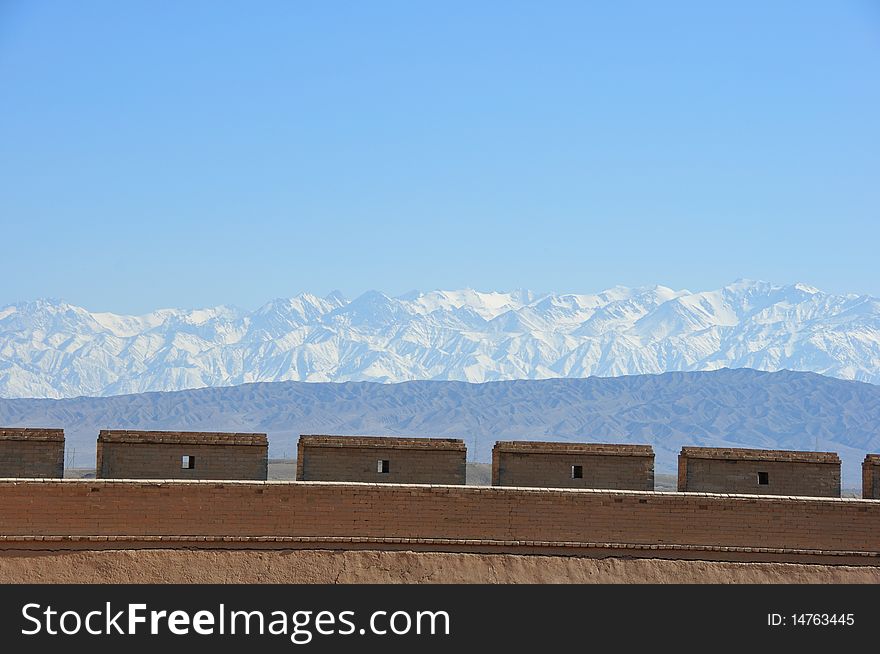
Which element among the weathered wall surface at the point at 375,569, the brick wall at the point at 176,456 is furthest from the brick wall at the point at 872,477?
the brick wall at the point at 176,456

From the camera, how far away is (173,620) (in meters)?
20.1

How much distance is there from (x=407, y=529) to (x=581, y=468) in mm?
4560

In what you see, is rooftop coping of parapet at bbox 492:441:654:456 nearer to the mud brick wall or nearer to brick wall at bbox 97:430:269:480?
the mud brick wall


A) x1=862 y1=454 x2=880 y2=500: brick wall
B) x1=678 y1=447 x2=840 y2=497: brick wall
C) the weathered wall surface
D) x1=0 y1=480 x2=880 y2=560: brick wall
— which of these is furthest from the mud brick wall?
x1=678 y1=447 x2=840 y2=497: brick wall

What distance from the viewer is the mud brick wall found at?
2595 cm

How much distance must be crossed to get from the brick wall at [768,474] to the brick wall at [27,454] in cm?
1308

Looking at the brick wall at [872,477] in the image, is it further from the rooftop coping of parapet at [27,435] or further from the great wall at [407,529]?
the rooftop coping of parapet at [27,435]

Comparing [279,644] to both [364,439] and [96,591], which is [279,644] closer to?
[96,591]

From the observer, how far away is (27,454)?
2809 cm

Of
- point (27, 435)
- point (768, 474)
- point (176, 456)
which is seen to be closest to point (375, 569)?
point (176, 456)

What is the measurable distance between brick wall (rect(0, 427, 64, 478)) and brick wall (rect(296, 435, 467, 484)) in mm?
5044

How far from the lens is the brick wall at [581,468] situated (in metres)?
29.0

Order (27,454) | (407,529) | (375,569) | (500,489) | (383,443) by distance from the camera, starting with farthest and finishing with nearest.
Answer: (383,443) < (27,454) < (500,489) < (407,529) < (375,569)

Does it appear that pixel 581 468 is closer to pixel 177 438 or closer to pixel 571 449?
pixel 571 449
